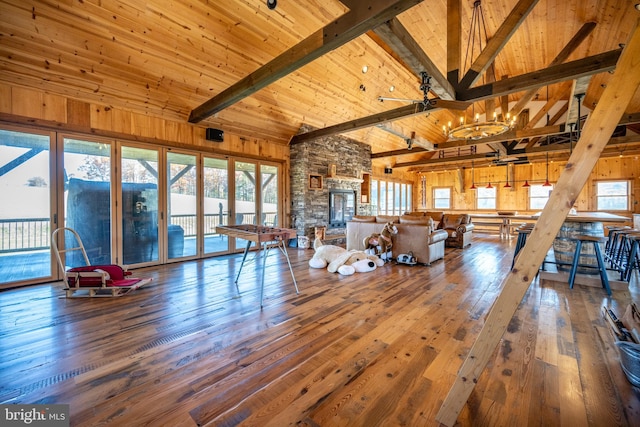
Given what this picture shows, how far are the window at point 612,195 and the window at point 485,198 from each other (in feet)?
11.0

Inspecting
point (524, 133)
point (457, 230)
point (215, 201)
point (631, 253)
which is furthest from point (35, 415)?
point (524, 133)

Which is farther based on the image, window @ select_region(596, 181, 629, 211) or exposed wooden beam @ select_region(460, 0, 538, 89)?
window @ select_region(596, 181, 629, 211)

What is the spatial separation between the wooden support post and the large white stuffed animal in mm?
3078

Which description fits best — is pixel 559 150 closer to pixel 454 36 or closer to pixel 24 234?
pixel 454 36

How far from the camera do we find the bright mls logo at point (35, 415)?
150 centimetres

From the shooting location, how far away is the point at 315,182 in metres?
7.52

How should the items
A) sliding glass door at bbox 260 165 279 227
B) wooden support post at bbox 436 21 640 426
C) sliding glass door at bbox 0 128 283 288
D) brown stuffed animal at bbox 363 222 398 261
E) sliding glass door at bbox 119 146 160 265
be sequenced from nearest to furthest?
1. wooden support post at bbox 436 21 640 426
2. sliding glass door at bbox 0 128 283 288
3. sliding glass door at bbox 119 146 160 265
4. brown stuffed animal at bbox 363 222 398 261
5. sliding glass door at bbox 260 165 279 227

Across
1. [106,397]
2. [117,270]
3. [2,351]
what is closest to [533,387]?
[106,397]

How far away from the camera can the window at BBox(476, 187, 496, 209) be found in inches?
485

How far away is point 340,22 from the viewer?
277 cm

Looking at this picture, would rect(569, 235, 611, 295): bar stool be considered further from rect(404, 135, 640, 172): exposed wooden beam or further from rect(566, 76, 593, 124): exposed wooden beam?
rect(566, 76, 593, 124): exposed wooden beam

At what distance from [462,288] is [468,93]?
10.5 feet

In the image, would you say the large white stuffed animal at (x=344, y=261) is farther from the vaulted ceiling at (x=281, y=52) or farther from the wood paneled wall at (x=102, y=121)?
the wood paneled wall at (x=102, y=121)

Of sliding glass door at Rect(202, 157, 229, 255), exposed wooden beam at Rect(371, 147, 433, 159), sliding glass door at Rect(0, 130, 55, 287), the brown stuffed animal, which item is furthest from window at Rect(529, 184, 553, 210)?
sliding glass door at Rect(0, 130, 55, 287)
